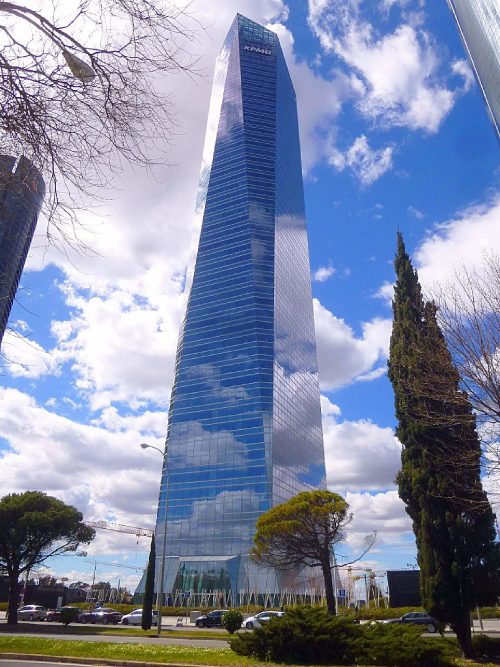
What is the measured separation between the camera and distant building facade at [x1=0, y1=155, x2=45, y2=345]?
586cm

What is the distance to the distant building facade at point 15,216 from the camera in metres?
5.86

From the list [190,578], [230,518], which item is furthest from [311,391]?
[190,578]

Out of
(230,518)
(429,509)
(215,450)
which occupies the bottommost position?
(429,509)

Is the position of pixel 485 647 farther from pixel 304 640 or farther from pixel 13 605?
pixel 13 605

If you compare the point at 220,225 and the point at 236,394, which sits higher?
the point at 220,225

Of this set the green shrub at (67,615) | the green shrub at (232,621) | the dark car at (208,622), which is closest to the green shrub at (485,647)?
the green shrub at (232,621)

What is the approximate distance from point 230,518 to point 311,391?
1697 inches

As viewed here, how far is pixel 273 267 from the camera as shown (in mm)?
107312

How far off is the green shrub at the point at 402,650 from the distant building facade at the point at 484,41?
76.5 m

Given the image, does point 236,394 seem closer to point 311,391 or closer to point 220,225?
point 311,391

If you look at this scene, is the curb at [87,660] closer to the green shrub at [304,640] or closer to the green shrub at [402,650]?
the green shrub at [304,640]

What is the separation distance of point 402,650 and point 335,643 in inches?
71.9

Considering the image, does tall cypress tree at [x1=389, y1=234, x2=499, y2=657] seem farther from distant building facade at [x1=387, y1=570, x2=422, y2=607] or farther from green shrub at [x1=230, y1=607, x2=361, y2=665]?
distant building facade at [x1=387, y1=570, x2=422, y2=607]

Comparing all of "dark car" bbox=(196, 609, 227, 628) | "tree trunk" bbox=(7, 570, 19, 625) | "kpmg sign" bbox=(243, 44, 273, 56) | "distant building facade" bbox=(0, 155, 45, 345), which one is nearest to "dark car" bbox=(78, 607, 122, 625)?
"tree trunk" bbox=(7, 570, 19, 625)
